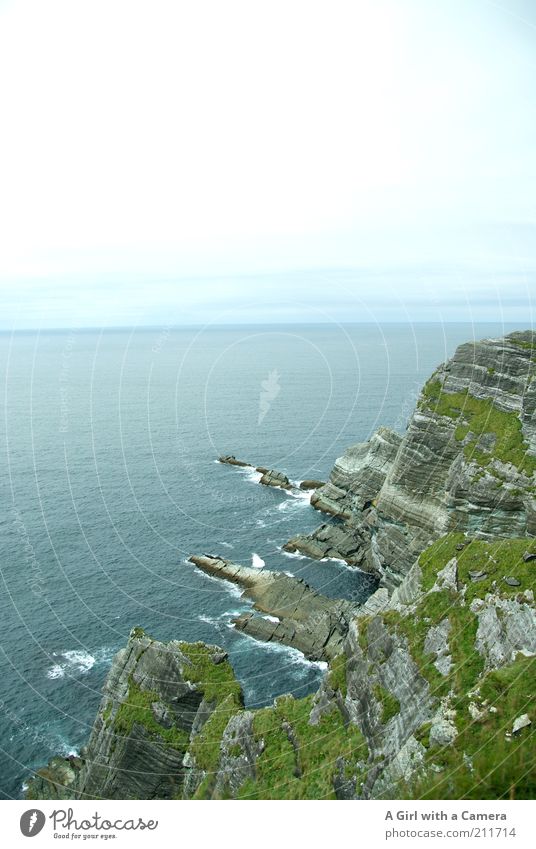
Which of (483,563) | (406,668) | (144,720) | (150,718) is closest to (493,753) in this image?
(406,668)

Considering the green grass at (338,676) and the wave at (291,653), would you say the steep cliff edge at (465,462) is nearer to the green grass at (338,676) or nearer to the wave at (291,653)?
the wave at (291,653)

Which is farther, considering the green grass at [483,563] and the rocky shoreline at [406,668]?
the green grass at [483,563]

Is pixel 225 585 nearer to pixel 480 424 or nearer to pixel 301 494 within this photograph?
pixel 301 494

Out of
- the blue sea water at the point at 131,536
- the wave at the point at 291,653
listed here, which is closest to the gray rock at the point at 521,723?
the blue sea water at the point at 131,536

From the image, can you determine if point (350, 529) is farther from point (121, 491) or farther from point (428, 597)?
point (428, 597)

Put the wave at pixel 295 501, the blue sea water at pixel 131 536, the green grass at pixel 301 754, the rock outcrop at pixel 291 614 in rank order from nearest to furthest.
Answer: the green grass at pixel 301 754
the blue sea water at pixel 131 536
the rock outcrop at pixel 291 614
the wave at pixel 295 501
